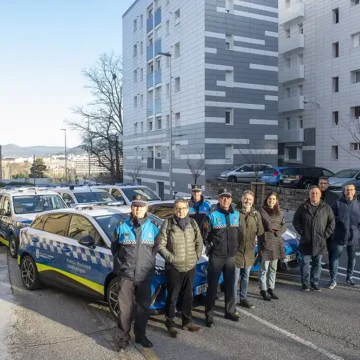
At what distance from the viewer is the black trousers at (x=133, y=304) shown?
494 centimetres

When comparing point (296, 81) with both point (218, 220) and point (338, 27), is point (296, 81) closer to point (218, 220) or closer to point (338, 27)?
point (338, 27)

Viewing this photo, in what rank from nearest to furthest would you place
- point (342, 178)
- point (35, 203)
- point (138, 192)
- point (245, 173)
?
point (35, 203) → point (138, 192) → point (342, 178) → point (245, 173)

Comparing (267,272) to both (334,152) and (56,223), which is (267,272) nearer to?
(56,223)

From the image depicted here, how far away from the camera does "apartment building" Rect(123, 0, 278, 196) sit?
3275cm

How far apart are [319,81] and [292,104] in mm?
2937

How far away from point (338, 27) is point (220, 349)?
33.4 metres

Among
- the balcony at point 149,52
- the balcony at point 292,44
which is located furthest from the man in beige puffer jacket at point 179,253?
the balcony at point 149,52

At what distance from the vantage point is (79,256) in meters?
6.46

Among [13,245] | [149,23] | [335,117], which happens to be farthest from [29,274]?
[149,23]

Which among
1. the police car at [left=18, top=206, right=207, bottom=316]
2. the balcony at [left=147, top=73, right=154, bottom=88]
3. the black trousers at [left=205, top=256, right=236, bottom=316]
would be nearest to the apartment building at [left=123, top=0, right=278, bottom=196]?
the balcony at [left=147, top=73, right=154, bottom=88]

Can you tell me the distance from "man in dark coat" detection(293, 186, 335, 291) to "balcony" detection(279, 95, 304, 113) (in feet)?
102

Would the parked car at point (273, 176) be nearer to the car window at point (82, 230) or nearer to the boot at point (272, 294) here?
the boot at point (272, 294)

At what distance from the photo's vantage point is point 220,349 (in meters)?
4.86

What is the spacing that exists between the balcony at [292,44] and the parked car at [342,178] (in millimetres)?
16579
